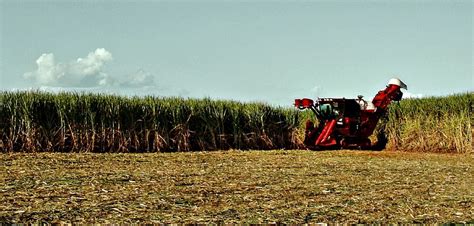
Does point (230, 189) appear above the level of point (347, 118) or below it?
below

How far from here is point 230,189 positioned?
6.65 m

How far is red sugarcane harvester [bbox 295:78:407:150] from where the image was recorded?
13.1 meters

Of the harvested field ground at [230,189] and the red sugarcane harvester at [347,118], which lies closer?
the harvested field ground at [230,189]

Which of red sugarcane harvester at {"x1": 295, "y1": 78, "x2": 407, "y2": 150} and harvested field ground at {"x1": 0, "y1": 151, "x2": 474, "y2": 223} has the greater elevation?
red sugarcane harvester at {"x1": 295, "y1": 78, "x2": 407, "y2": 150}

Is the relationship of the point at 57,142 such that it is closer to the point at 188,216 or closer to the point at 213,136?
the point at 213,136

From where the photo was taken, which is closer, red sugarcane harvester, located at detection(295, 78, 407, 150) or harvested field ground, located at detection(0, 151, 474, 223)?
harvested field ground, located at detection(0, 151, 474, 223)

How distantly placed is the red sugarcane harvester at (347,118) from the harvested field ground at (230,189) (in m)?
2.10

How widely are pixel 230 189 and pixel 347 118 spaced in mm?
6811

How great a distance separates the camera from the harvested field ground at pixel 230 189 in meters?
5.11

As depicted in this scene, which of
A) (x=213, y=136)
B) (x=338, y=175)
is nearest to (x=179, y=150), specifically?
(x=213, y=136)

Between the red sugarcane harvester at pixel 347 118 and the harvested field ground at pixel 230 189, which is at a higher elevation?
the red sugarcane harvester at pixel 347 118

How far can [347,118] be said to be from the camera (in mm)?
12953

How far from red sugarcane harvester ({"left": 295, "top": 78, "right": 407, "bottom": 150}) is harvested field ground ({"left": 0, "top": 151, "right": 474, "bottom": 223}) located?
6.89 feet

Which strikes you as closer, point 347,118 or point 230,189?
point 230,189
